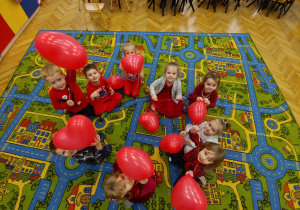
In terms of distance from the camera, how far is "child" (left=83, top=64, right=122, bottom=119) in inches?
85.7

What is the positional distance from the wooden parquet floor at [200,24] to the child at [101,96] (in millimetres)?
1735

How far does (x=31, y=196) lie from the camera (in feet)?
6.04

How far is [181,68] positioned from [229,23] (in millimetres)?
1964

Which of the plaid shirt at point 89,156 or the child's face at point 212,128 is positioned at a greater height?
the child's face at point 212,128

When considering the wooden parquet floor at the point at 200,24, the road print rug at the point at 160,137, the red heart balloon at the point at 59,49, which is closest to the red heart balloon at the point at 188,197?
the road print rug at the point at 160,137

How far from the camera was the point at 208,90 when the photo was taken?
82.7 inches

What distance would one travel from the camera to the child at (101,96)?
2.18 m

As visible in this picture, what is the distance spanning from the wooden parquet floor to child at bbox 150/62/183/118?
1.87 metres

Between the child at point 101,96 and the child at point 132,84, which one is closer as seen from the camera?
the child at point 101,96

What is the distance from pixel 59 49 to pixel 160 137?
1.48 metres

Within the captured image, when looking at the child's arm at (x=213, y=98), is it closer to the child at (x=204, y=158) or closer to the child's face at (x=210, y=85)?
the child's face at (x=210, y=85)

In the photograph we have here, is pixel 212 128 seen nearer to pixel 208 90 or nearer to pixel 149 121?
pixel 208 90

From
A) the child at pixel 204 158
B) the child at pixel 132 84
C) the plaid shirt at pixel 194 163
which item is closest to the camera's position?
the child at pixel 204 158

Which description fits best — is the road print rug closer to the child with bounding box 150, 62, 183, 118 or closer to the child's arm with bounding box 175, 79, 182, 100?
the child with bounding box 150, 62, 183, 118
